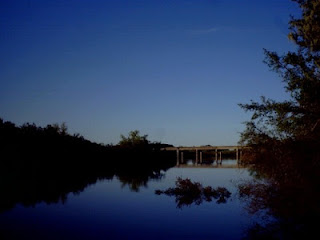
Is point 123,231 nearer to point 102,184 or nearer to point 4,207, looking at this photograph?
point 4,207

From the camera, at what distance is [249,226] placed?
13.8 meters

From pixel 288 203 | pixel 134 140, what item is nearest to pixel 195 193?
pixel 288 203

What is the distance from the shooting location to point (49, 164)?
103ft

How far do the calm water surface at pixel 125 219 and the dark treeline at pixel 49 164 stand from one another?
7.16 feet

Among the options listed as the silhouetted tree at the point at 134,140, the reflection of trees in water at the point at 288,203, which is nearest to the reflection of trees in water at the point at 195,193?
the reflection of trees in water at the point at 288,203

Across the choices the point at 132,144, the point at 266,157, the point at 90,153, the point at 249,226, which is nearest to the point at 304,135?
the point at 266,157

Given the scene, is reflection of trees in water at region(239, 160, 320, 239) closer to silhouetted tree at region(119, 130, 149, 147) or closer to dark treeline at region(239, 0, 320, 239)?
dark treeline at region(239, 0, 320, 239)

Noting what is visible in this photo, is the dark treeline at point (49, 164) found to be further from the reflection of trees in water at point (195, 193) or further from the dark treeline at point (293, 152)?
the dark treeline at point (293, 152)

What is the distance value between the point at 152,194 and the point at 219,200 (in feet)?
15.7

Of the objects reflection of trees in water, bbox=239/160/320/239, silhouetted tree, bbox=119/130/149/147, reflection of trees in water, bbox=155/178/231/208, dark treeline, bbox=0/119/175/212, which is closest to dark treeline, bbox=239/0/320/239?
reflection of trees in water, bbox=239/160/320/239

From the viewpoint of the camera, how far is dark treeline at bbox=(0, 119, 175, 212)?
21.2 meters

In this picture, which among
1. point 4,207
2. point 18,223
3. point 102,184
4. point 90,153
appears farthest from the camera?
point 90,153

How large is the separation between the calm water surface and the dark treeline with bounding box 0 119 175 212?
7.16 ft

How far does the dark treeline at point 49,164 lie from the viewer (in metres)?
21.2
